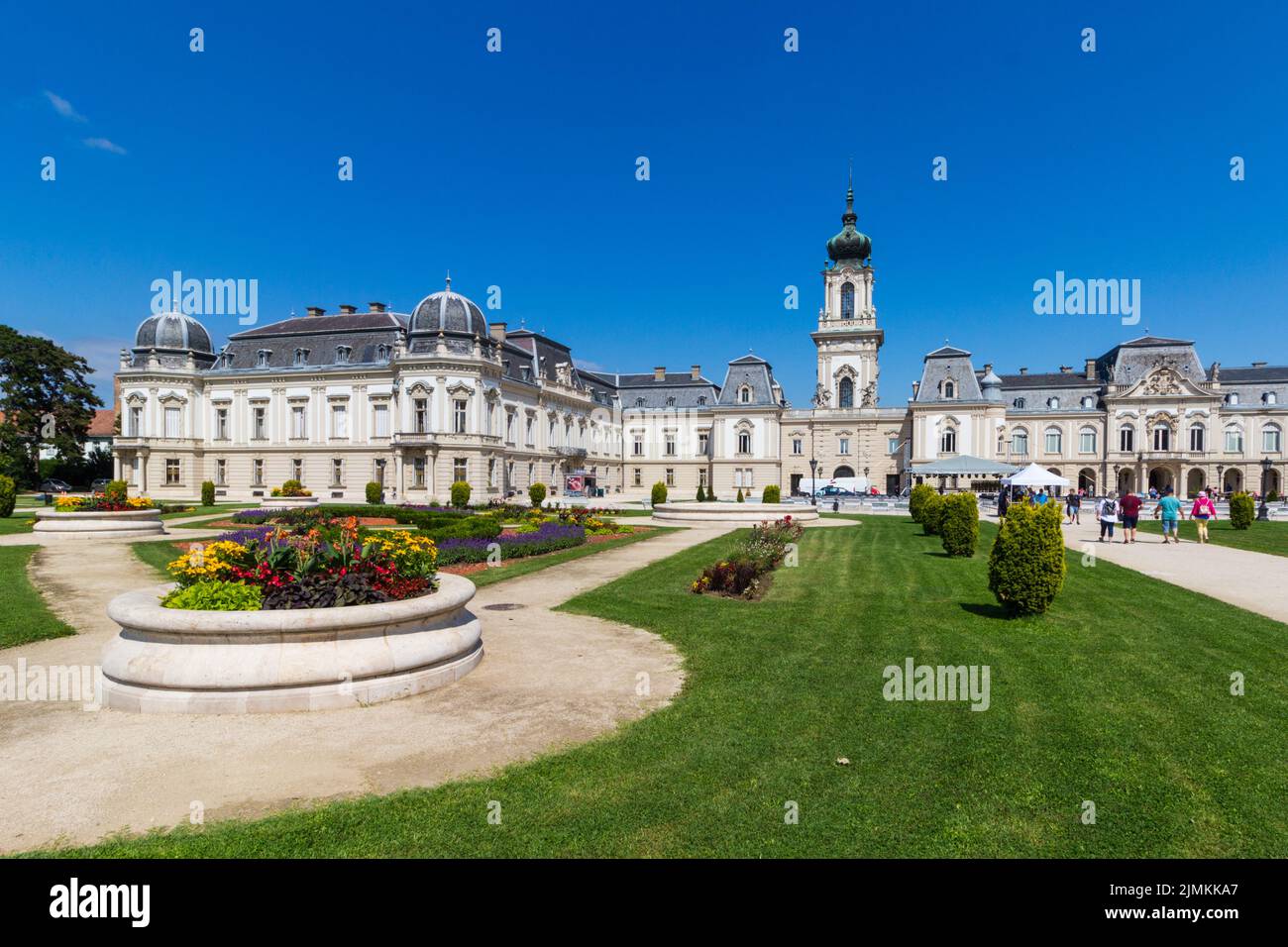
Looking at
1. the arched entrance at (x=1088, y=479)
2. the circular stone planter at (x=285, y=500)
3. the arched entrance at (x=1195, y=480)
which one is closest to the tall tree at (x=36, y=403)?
the circular stone planter at (x=285, y=500)

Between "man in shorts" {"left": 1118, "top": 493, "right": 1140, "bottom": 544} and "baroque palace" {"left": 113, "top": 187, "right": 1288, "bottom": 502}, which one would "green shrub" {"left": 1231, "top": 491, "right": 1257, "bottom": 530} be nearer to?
"man in shorts" {"left": 1118, "top": 493, "right": 1140, "bottom": 544}

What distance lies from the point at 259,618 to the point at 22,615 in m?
6.94

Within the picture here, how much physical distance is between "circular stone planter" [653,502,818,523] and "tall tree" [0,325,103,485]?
176 feet

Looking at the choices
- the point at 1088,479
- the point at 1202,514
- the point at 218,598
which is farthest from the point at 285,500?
the point at 1088,479

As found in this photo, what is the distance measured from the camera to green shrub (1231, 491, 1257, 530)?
2692 cm

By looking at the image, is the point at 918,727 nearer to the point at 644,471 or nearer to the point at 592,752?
the point at 592,752

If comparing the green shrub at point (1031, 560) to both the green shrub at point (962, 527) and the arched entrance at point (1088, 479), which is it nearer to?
the green shrub at point (962, 527)

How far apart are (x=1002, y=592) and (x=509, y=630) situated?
713 cm

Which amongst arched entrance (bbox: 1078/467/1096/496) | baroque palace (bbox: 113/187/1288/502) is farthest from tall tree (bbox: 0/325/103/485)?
arched entrance (bbox: 1078/467/1096/496)

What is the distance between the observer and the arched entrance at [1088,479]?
2630 inches

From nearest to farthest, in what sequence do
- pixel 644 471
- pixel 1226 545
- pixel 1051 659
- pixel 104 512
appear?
pixel 1051 659
pixel 1226 545
pixel 104 512
pixel 644 471

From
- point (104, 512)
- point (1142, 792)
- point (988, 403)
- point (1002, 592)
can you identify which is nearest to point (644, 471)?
point (988, 403)

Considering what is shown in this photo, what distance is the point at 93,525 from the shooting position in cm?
2252
